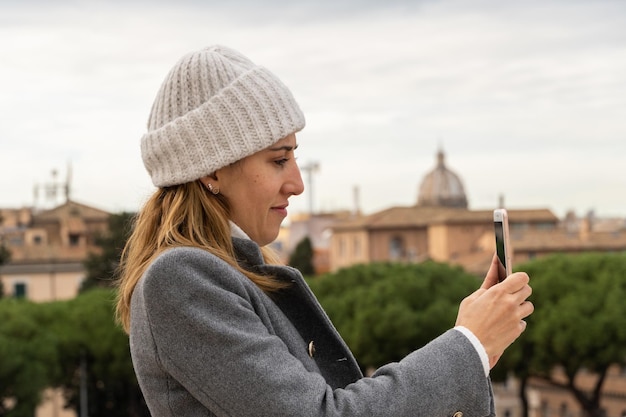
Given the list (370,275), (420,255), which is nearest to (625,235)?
(420,255)

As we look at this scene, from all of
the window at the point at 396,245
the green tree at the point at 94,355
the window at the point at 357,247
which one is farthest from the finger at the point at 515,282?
the window at the point at 396,245

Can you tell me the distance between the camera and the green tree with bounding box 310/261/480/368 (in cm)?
3659

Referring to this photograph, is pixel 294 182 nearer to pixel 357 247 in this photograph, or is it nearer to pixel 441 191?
pixel 357 247

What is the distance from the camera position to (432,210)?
3834 inches

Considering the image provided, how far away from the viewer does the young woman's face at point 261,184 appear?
2.52 m

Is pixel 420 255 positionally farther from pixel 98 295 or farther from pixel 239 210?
pixel 239 210

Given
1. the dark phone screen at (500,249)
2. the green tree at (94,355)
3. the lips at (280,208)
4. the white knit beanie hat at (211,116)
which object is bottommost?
the green tree at (94,355)

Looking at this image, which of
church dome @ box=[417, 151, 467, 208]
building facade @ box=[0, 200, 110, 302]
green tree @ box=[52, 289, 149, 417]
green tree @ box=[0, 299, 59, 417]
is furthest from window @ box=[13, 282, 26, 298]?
church dome @ box=[417, 151, 467, 208]

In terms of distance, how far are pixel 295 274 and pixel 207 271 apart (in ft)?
0.80

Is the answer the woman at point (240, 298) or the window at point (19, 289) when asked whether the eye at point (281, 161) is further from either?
the window at point (19, 289)

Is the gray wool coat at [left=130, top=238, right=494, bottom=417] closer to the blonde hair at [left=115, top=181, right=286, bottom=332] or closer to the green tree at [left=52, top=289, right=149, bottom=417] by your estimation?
the blonde hair at [left=115, top=181, right=286, bottom=332]

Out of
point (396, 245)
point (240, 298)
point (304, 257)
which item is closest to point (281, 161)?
point (240, 298)

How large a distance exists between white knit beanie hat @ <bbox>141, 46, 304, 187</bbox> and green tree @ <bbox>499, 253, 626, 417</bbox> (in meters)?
31.9

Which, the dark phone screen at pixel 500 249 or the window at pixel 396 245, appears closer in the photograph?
the dark phone screen at pixel 500 249
